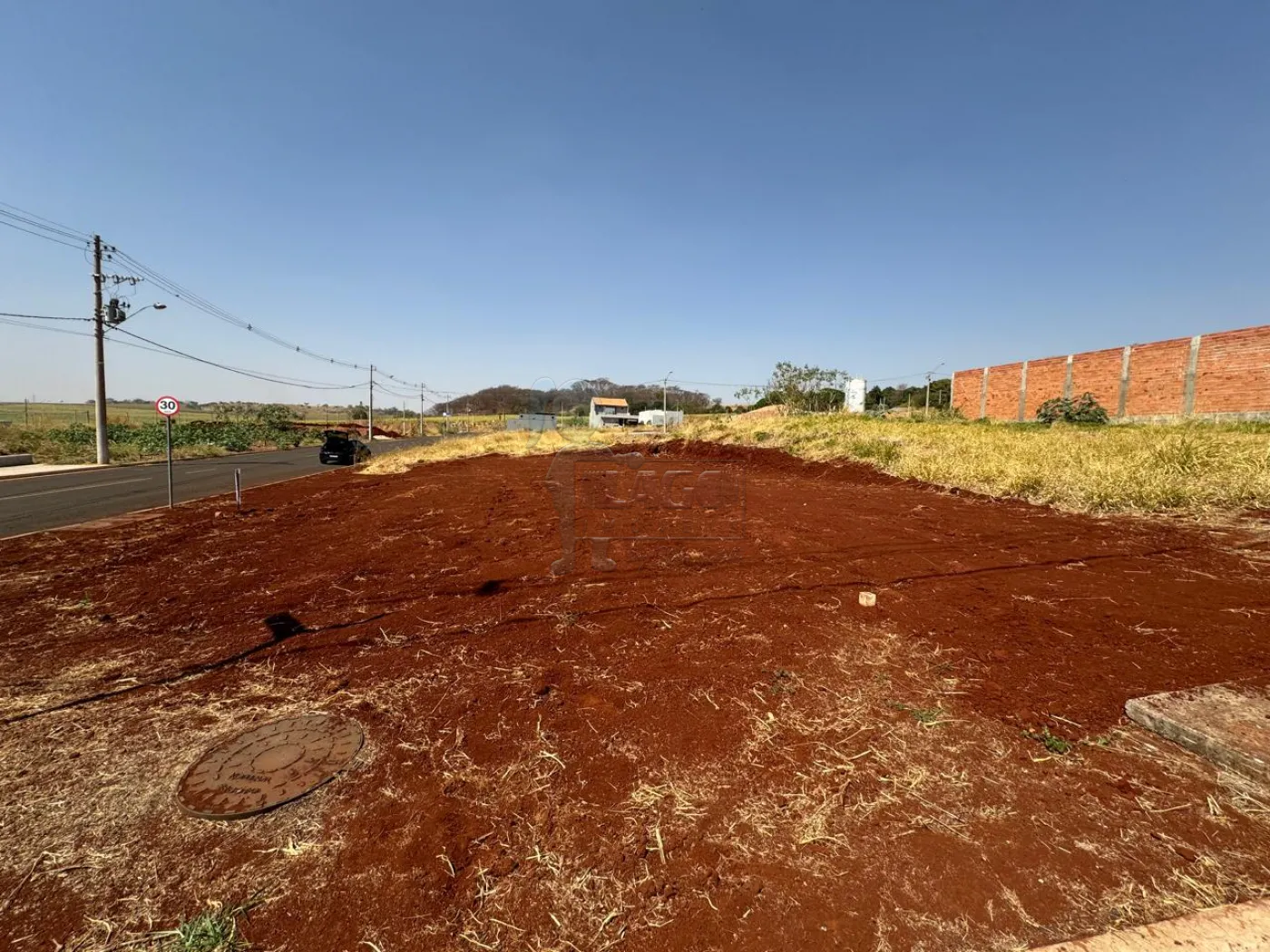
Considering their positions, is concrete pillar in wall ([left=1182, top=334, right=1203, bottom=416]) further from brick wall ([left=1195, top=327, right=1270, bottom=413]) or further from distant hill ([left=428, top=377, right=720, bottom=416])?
distant hill ([left=428, top=377, right=720, bottom=416])

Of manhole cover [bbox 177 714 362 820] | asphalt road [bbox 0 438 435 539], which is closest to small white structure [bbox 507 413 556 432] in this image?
asphalt road [bbox 0 438 435 539]

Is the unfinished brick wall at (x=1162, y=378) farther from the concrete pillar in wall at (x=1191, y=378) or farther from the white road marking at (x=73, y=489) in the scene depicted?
the white road marking at (x=73, y=489)

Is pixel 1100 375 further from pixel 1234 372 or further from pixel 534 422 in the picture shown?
pixel 534 422

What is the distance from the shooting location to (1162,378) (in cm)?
2061

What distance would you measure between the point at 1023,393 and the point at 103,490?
4012 centimetres

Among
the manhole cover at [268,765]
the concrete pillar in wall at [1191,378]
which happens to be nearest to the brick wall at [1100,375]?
the concrete pillar in wall at [1191,378]

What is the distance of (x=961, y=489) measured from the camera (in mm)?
9445

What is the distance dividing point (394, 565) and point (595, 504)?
4.59m

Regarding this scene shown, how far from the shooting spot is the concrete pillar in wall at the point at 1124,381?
71.8 ft

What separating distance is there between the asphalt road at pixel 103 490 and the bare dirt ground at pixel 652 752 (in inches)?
259

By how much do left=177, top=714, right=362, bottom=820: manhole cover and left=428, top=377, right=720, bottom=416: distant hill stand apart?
57909 millimetres

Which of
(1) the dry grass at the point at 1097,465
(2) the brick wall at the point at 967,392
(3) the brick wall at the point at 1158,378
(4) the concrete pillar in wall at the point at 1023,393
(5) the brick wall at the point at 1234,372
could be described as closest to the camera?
(1) the dry grass at the point at 1097,465

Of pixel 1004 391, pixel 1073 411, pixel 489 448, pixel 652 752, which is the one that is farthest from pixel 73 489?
pixel 1004 391

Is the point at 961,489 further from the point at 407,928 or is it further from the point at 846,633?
the point at 407,928
